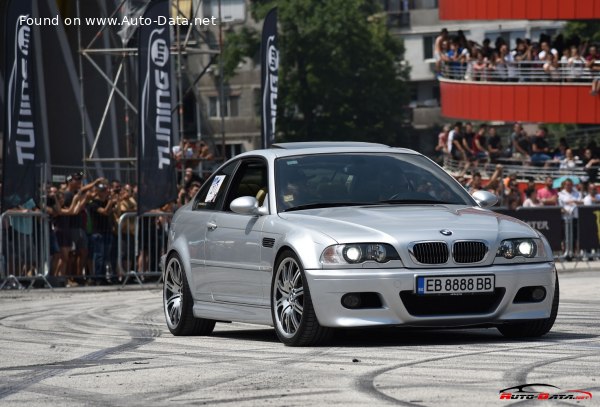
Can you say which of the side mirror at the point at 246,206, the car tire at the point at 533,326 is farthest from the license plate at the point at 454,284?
the side mirror at the point at 246,206

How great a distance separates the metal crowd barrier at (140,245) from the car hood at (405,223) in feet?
39.0

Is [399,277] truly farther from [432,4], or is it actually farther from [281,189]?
[432,4]

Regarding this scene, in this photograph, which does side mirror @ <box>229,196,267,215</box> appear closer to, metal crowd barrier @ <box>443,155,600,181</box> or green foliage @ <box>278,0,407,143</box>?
metal crowd barrier @ <box>443,155,600,181</box>

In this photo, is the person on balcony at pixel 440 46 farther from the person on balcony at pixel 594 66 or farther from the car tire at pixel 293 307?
the car tire at pixel 293 307

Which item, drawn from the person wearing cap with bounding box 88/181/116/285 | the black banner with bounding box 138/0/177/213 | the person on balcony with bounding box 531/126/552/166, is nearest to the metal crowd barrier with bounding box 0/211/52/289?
the person wearing cap with bounding box 88/181/116/285

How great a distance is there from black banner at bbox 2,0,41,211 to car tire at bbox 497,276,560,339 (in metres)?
12.2

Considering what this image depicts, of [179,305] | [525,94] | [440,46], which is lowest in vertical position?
[179,305]

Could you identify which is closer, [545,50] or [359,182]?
[359,182]

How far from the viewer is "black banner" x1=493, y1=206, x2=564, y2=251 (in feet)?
86.0

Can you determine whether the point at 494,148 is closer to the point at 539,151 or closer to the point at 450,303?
the point at 539,151

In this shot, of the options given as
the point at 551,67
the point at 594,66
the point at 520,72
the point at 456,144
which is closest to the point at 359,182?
the point at 456,144

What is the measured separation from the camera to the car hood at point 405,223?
33.2 ft

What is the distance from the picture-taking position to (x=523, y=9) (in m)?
43.4

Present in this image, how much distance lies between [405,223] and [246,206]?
4.55 feet
